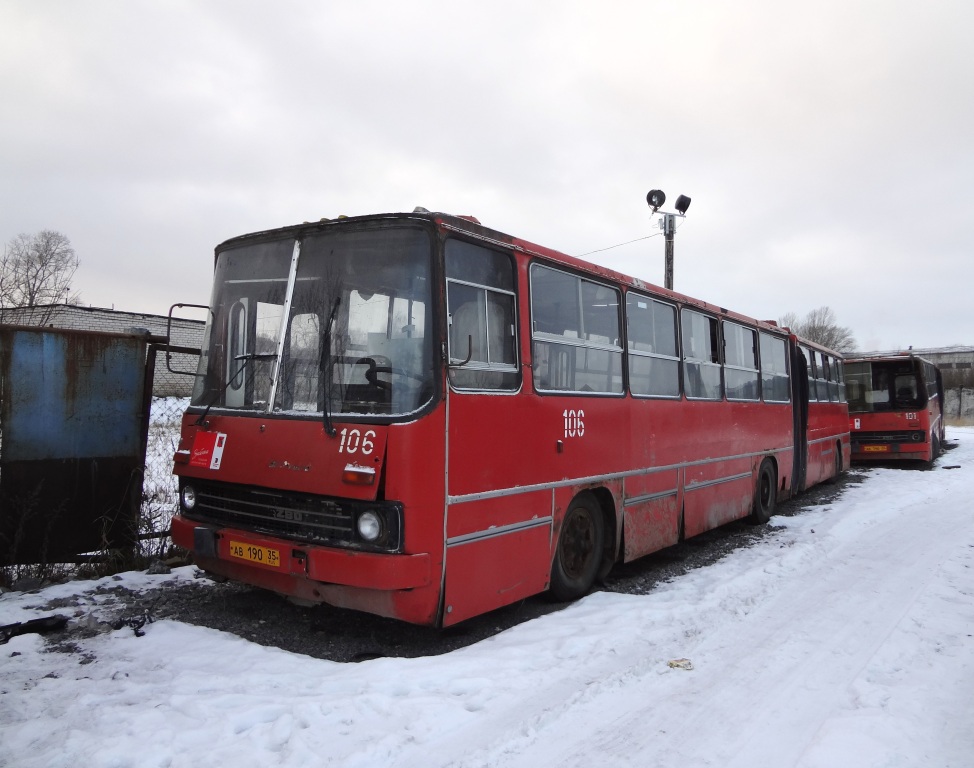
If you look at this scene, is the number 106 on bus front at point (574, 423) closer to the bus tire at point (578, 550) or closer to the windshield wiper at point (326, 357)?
the bus tire at point (578, 550)

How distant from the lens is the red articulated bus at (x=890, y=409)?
1739 cm

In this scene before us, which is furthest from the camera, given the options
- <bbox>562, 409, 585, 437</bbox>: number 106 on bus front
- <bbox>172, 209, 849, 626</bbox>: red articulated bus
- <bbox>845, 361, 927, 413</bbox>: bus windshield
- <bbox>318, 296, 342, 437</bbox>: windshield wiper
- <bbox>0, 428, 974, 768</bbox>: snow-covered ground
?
<bbox>845, 361, 927, 413</bbox>: bus windshield

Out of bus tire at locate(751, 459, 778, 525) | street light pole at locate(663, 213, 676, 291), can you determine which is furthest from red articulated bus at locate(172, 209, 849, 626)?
street light pole at locate(663, 213, 676, 291)

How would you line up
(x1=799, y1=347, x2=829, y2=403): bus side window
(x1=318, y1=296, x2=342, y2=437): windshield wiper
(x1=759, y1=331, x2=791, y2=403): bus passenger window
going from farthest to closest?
(x1=799, y1=347, x2=829, y2=403): bus side window < (x1=759, y1=331, x2=791, y2=403): bus passenger window < (x1=318, y1=296, x2=342, y2=437): windshield wiper

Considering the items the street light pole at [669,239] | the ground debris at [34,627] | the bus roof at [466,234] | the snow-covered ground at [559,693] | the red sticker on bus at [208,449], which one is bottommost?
the snow-covered ground at [559,693]

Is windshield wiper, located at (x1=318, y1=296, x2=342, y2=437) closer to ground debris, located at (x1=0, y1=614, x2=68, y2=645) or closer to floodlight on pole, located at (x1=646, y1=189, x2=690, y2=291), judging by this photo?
ground debris, located at (x1=0, y1=614, x2=68, y2=645)

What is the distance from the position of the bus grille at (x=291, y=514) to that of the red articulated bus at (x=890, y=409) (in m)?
16.6

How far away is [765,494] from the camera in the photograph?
1044cm

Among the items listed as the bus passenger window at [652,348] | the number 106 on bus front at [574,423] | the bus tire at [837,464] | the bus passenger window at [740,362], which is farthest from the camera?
the bus tire at [837,464]

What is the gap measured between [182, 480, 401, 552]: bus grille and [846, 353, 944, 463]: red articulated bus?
16585 mm

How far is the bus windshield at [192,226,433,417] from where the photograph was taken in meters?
4.53

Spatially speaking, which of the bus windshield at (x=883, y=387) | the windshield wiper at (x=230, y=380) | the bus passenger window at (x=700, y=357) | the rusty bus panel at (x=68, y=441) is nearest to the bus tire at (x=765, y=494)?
the bus passenger window at (x=700, y=357)

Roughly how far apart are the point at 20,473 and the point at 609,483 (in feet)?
16.2

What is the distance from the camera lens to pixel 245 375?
16.9 ft
